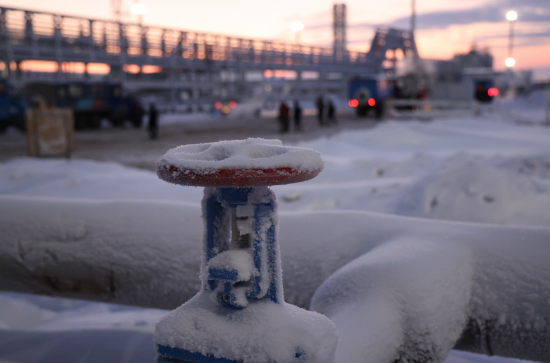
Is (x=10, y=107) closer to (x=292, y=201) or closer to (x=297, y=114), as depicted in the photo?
(x=297, y=114)

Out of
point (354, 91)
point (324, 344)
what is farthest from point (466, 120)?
point (324, 344)

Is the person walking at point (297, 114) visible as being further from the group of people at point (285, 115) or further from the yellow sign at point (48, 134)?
the yellow sign at point (48, 134)

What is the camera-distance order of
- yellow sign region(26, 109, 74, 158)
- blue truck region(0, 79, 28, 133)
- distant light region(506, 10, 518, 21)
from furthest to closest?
1. distant light region(506, 10, 518, 21)
2. blue truck region(0, 79, 28, 133)
3. yellow sign region(26, 109, 74, 158)

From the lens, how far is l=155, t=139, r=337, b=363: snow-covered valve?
1.41m

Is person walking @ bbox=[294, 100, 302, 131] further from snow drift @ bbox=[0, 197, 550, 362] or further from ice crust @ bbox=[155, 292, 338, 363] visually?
ice crust @ bbox=[155, 292, 338, 363]

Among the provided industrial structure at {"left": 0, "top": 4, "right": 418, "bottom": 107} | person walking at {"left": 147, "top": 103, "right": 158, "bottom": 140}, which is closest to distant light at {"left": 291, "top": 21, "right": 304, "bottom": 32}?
industrial structure at {"left": 0, "top": 4, "right": 418, "bottom": 107}

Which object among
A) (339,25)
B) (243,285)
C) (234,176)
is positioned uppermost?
(339,25)

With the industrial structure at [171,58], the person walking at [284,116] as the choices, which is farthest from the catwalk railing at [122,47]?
the person walking at [284,116]

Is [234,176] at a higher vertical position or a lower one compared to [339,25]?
lower

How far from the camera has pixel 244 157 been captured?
135 cm

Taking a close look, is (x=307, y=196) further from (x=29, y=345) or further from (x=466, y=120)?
(x=466, y=120)

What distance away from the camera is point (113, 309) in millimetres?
3678

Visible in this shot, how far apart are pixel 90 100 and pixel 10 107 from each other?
3389 mm

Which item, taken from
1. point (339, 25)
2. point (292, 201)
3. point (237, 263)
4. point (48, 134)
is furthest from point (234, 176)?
point (339, 25)
